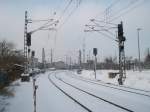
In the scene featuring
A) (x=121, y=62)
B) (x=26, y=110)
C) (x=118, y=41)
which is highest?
(x=118, y=41)

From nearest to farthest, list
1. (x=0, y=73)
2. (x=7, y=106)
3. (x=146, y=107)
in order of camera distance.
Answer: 1. (x=146, y=107)
2. (x=7, y=106)
3. (x=0, y=73)

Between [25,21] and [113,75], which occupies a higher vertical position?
[25,21]

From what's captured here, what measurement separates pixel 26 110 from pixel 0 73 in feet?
62.3

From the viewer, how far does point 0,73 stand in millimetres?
35656

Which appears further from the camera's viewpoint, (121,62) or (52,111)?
(121,62)

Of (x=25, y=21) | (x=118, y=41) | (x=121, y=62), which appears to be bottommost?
(x=121, y=62)

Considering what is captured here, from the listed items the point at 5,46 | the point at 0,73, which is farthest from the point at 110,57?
the point at 0,73

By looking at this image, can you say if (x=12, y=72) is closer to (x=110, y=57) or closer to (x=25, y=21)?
(x=25, y=21)

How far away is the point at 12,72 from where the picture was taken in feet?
166

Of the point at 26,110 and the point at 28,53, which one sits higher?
the point at 28,53

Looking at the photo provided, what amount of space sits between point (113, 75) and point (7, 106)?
41.4 meters

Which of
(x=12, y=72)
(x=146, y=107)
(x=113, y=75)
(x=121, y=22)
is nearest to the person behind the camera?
(x=146, y=107)

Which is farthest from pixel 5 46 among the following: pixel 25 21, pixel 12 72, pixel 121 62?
pixel 121 62

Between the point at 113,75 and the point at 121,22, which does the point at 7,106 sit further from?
the point at 113,75
